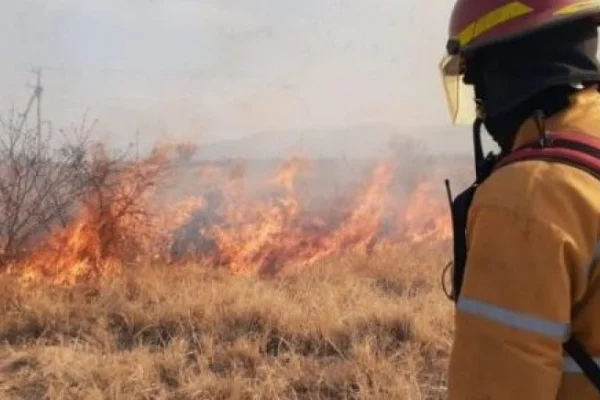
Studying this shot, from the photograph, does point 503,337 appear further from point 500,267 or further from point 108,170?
point 108,170

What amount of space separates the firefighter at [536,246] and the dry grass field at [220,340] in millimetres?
3192

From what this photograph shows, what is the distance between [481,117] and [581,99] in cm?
24

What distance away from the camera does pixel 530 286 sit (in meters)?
1.31

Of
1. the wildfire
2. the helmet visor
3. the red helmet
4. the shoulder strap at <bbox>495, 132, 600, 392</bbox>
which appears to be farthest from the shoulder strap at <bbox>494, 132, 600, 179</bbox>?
the wildfire

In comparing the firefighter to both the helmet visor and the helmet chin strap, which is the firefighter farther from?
the helmet visor

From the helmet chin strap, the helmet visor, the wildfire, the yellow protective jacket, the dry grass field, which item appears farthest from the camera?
the wildfire

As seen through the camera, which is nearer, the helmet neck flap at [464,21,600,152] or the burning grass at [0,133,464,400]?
the helmet neck flap at [464,21,600,152]

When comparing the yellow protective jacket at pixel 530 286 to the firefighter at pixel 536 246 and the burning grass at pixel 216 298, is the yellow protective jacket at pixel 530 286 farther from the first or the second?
the burning grass at pixel 216 298

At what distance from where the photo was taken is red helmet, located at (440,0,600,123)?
1535 mm

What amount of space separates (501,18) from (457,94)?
0.56m

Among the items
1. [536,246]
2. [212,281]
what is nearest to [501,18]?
[536,246]

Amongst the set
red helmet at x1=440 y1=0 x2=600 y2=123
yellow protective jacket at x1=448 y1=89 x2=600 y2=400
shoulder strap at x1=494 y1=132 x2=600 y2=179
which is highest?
red helmet at x1=440 y1=0 x2=600 y2=123

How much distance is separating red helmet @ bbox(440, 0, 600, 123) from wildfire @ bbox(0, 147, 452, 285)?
265 inches

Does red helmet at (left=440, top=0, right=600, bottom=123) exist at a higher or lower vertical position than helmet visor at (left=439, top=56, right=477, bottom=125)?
higher
